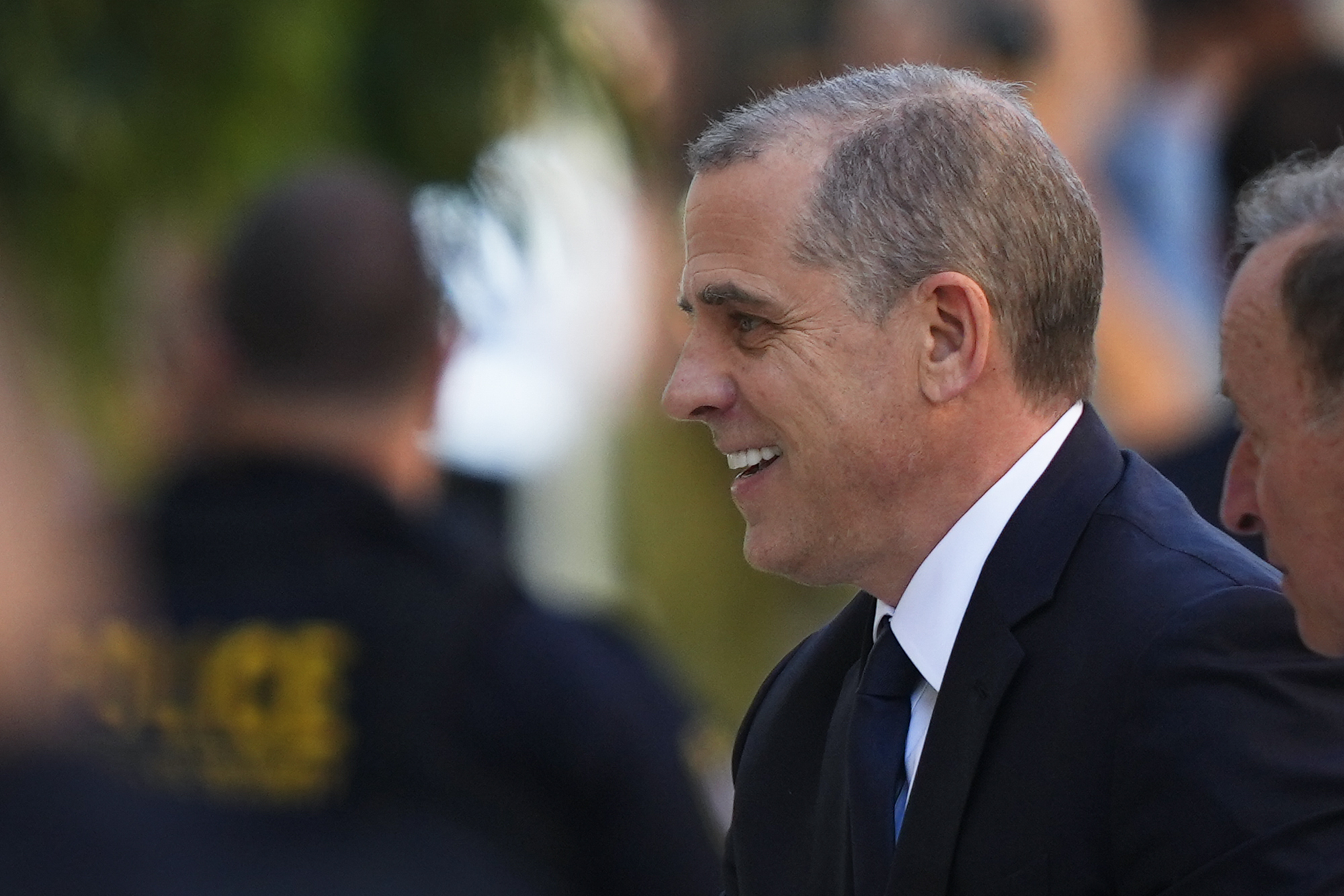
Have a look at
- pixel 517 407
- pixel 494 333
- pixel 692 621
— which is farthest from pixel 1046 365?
pixel 517 407

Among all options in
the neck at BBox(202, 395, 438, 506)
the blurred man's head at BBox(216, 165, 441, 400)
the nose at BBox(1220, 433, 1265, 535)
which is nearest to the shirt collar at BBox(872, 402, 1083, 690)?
the nose at BBox(1220, 433, 1265, 535)

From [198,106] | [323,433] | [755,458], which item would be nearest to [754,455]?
[755,458]

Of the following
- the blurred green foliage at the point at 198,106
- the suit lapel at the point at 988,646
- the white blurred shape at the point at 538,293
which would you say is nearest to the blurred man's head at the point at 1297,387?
the suit lapel at the point at 988,646

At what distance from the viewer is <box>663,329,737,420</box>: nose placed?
266 centimetres

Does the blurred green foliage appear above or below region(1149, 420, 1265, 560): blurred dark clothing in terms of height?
above

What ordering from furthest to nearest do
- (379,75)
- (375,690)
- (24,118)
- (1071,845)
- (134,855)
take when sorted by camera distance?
(379,75) < (24,118) < (375,690) < (1071,845) < (134,855)

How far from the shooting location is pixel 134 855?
6.36 feet

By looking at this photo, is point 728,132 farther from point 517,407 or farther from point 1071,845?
point 517,407

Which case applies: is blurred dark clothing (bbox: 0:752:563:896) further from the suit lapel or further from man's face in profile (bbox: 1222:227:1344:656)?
man's face in profile (bbox: 1222:227:1344:656)

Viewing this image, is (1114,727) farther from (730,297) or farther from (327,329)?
(327,329)

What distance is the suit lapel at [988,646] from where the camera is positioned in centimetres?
233

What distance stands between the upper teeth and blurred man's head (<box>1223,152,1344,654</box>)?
571mm

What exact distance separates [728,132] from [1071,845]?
3.31 ft

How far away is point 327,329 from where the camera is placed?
12.1 ft
